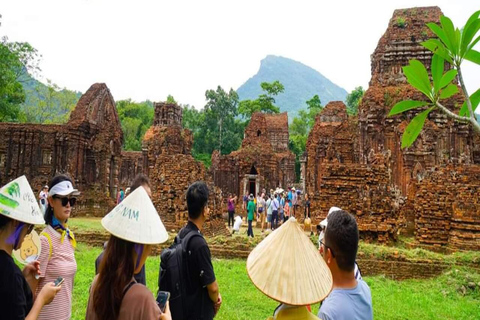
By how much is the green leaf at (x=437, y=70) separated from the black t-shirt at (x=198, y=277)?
5.84 feet

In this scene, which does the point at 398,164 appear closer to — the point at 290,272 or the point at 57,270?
the point at 57,270

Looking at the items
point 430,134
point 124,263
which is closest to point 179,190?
point 430,134

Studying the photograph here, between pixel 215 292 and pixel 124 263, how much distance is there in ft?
3.84

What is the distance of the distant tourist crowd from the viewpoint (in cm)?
166

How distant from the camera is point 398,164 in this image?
15.8 meters

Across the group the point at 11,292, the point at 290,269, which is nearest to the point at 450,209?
the point at 290,269

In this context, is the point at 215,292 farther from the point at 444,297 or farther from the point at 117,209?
the point at 444,297

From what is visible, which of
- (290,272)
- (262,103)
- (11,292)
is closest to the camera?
(290,272)

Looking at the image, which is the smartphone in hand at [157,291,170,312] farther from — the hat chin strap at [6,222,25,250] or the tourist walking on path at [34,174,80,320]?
the tourist walking on path at [34,174,80,320]

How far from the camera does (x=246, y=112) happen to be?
4953 centimetres

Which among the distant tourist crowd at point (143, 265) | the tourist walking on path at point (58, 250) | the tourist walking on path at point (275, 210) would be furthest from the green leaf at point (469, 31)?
the tourist walking on path at point (275, 210)

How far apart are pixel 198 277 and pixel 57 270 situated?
999 mm

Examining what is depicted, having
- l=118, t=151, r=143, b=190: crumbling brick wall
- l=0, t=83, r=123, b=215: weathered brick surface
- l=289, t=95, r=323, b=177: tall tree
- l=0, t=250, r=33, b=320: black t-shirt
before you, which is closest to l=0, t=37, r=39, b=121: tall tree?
l=0, t=83, r=123, b=215: weathered brick surface

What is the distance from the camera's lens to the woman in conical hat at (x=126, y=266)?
166 centimetres
